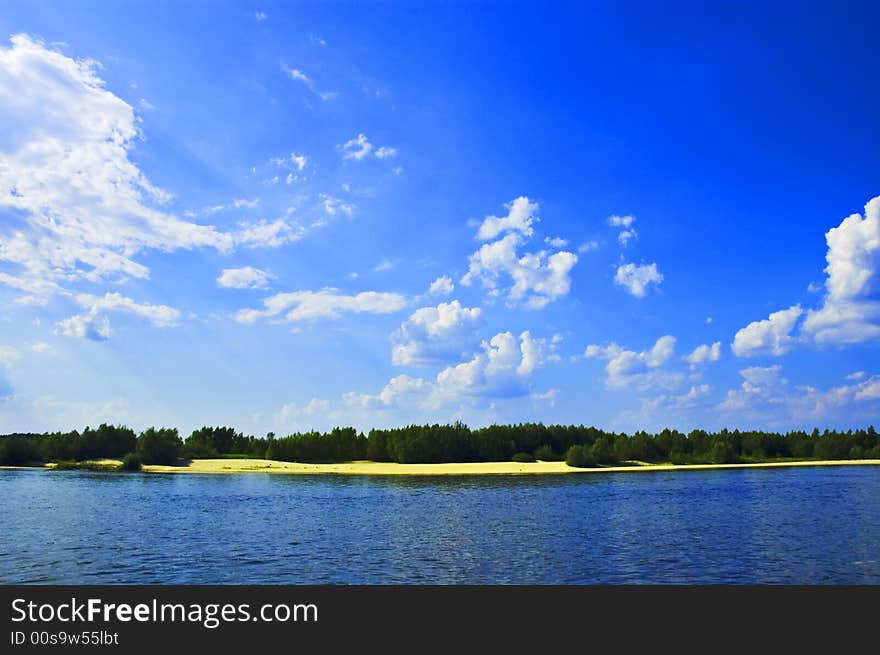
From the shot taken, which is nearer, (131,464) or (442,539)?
(442,539)

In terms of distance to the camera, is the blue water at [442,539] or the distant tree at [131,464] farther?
the distant tree at [131,464]

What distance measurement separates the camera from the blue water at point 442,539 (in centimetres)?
3900

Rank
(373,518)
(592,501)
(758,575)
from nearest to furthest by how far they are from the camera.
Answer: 1. (758,575)
2. (373,518)
3. (592,501)

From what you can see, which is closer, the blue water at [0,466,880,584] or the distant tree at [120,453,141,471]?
the blue water at [0,466,880,584]

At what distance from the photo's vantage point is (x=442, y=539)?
53.3 metres

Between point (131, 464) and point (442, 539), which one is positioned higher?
point (131, 464)

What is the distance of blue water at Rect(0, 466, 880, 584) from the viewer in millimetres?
39000

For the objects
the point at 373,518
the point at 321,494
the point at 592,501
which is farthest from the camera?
the point at 321,494

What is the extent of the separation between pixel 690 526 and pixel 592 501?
98.5ft
